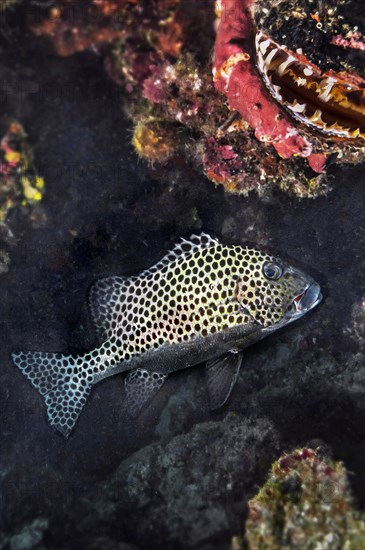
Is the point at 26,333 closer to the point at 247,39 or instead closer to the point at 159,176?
the point at 159,176

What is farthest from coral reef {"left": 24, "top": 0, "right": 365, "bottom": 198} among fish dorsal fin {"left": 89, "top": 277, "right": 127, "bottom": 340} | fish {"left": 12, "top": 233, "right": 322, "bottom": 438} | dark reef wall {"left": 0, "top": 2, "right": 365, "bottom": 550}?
fish dorsal fin {"left": 89, "top": 277, "right": 127, "bottom": 340}

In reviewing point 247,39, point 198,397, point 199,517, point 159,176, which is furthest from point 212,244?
point 199,517

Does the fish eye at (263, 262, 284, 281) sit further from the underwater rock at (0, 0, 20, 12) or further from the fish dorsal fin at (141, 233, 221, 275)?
the underwater rock at (0, 0, 20, 12)

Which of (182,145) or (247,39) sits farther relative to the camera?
(182,145)

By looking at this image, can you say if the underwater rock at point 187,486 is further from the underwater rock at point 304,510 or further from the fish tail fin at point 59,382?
the fish tail fin at point 59,382

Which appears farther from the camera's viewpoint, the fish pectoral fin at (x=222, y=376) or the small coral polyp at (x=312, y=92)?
the fish pectoral fin at (x=222, y=376)

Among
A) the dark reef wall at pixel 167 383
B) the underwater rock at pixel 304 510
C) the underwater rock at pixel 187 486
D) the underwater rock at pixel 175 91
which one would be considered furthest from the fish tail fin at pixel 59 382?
the underwater rock at pixel 175 91
